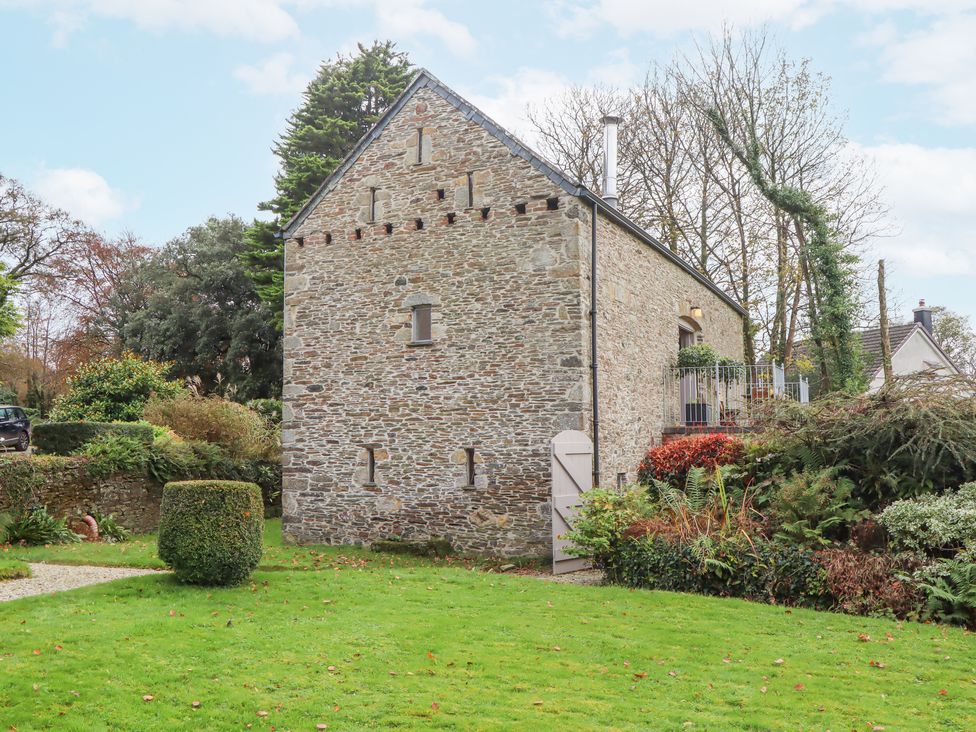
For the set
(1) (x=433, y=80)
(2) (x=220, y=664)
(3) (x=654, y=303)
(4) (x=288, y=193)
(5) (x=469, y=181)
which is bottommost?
(2) (x=220, y=664)

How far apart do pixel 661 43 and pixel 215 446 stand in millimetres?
18775

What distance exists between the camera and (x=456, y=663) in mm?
7316

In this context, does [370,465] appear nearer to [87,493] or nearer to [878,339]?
[87,493]

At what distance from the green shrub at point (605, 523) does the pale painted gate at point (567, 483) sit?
0.86 m

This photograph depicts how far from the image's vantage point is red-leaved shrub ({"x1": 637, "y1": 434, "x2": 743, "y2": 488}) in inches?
558

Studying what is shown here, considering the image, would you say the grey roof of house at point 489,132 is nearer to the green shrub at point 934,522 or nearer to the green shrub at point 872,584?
the green shrub at point 934,522

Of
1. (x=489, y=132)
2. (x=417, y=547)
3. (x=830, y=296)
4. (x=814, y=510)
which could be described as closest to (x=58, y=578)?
(x=417, y=547)

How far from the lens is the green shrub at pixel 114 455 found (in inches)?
626

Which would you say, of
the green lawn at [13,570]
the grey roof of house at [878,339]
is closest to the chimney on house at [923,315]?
the grey roof of house at [878,339]

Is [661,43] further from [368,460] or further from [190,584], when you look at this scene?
[190,584]

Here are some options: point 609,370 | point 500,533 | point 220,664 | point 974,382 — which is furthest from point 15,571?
point 974,382

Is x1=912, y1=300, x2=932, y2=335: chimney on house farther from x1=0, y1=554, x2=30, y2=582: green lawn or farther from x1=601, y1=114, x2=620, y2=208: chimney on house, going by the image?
x1=0, y1=554, x2=30, y2=582: green lawn

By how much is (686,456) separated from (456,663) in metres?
8.57

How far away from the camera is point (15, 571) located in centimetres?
1074
